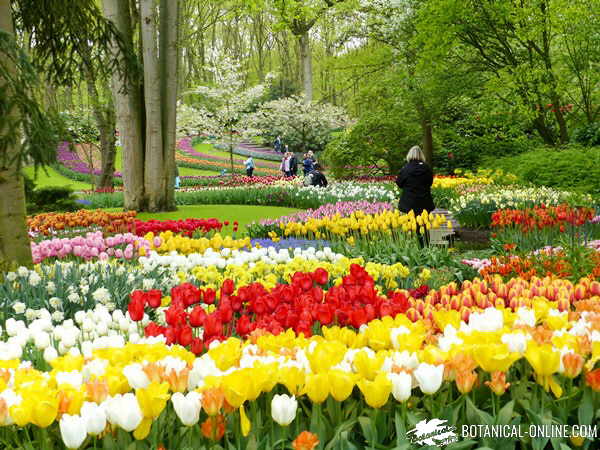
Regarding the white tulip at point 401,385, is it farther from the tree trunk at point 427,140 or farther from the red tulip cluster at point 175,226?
the tree trunk at point 427,140

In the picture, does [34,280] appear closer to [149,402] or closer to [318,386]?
[149,402]

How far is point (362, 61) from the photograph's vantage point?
83.7ft

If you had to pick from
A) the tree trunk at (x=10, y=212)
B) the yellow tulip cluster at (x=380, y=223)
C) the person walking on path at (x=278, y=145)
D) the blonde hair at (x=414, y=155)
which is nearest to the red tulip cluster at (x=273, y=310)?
the tree trunk at (x=10, y=212)

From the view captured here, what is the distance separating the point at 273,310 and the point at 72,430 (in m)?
1.71

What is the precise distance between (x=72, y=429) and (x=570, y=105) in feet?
65.7

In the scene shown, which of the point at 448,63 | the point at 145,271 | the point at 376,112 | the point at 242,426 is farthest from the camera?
the point at 376,112

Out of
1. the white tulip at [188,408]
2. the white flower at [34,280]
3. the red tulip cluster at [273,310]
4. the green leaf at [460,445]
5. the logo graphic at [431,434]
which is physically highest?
the white tulip at [188,408]

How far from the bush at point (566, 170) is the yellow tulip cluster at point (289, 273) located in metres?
7.80

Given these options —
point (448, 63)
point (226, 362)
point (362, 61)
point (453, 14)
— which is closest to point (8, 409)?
point (226, 362)

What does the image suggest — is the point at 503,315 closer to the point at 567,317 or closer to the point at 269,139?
the point at 567,317

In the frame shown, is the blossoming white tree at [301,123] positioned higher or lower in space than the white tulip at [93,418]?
higher

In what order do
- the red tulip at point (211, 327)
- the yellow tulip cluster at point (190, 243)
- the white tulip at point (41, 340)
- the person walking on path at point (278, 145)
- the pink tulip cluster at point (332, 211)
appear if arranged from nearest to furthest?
the red tulip at point (211, 327) → the white tulip at point (41, 340) → the yellow tulip cluster at point (190, 243) → the pink tulip cluster at point (332, 211) → the person walking on path at point (278, 145)

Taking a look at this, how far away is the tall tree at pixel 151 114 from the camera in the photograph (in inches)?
547

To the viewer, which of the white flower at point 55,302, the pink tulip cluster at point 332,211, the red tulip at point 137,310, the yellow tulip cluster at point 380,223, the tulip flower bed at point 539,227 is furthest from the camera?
the pink tulip cluster at point 332,211
